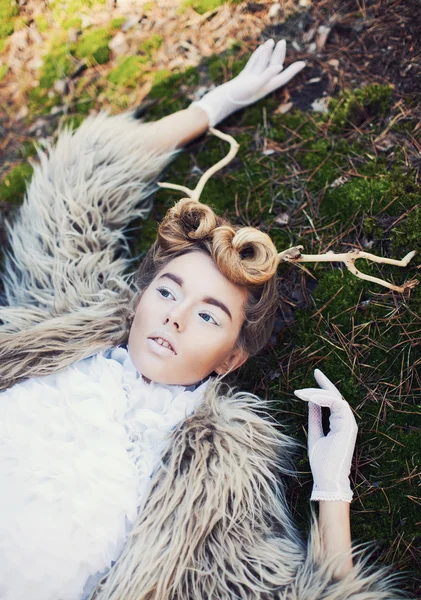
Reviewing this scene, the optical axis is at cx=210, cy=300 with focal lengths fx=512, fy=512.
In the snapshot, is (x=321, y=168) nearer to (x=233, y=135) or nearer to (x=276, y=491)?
(x=233, y=135)

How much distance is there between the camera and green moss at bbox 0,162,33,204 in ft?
12.9

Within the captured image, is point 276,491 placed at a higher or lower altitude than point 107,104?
lower

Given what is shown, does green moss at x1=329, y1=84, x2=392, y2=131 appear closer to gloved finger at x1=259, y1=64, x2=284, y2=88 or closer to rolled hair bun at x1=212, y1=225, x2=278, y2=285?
gloved finger at x1=259, y1=64, x2=284, y2=88

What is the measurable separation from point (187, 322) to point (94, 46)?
2.97m

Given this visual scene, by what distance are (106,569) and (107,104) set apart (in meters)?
3.41

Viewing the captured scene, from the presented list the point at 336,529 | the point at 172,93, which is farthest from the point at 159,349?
the point at 172,93

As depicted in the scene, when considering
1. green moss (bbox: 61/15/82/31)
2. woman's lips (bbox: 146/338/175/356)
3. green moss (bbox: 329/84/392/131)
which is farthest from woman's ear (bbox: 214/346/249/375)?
green moss (bbox: 61/15/82/31)

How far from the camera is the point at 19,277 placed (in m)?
3.56

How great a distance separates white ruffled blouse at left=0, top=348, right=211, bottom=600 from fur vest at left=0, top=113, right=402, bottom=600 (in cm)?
9

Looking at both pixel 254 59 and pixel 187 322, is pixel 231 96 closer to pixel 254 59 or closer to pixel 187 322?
pixel 254 59

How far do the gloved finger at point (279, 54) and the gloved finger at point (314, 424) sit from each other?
2546 mm

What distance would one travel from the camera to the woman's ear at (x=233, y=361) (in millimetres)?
2971

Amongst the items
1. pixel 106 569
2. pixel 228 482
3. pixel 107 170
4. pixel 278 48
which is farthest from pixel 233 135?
pixel 106 569

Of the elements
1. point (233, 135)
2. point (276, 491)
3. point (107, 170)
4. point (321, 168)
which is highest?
point (107, 170)
